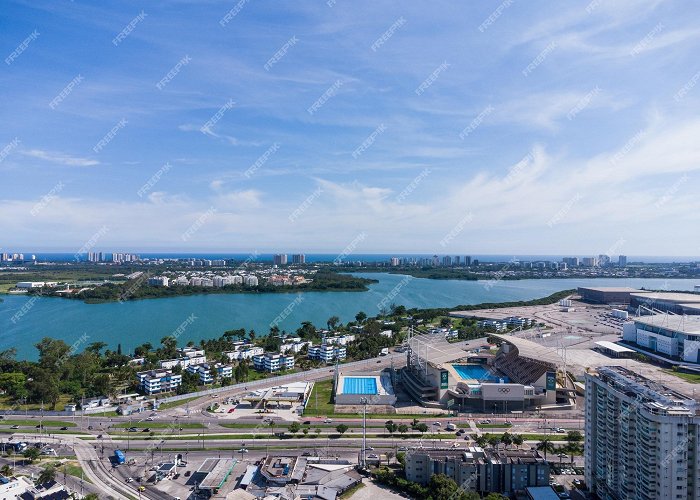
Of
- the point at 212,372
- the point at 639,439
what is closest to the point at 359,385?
the point at 212,372

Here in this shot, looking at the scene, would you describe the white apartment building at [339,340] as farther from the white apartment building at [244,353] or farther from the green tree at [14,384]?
the green tree at [14,384]

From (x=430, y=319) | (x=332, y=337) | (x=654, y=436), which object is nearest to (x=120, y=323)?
(x=332, y=337)

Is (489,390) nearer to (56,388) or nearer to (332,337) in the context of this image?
(332,337)

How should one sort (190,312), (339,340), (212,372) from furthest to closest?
(190,312), (339,340), (212,372)

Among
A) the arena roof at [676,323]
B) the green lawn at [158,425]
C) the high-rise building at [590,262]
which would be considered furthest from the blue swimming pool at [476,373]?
the high-rise building at [590,262]

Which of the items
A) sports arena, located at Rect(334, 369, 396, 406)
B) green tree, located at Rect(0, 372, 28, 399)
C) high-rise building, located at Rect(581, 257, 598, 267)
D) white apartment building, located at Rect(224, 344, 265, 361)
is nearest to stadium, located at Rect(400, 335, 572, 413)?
sports arena, located at Rect(334, 369, 396, 406)

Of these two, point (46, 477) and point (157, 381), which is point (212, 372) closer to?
point (157, 381)

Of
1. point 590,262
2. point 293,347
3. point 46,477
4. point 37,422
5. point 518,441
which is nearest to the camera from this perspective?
point 46,477
